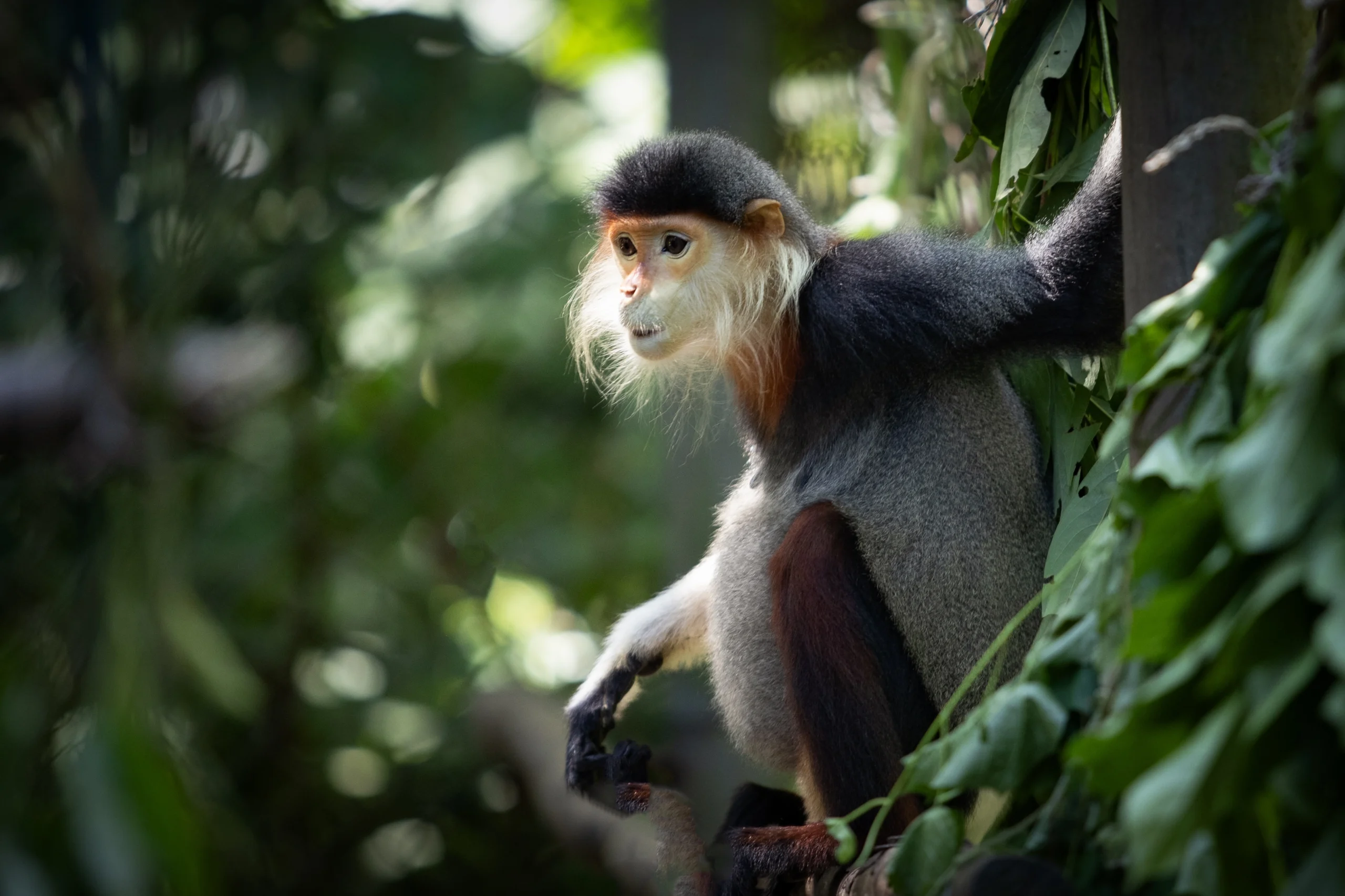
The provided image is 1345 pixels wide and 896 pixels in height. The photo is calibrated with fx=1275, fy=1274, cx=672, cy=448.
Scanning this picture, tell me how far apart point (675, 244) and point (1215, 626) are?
228 centimetres

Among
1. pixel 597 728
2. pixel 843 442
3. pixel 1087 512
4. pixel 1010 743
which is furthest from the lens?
pixel 597 728

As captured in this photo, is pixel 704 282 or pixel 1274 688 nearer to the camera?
pixel 1274 688

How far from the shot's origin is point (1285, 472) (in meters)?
1.14

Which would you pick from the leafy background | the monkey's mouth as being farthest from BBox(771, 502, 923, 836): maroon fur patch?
the monkey's mouth

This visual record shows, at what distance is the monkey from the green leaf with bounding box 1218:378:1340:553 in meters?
1.43

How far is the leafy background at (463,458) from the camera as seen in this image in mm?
1293

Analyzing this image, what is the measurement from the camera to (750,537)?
10.5 feet

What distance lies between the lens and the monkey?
8.91 ft

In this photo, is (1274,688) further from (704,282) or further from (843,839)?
(704,282)

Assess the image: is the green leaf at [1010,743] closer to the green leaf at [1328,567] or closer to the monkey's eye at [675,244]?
the green leaf at [1328,567]

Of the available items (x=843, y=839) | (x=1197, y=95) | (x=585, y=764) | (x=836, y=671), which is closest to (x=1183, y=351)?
(x=1197, y=95)

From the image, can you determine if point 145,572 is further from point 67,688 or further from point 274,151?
point 274,151

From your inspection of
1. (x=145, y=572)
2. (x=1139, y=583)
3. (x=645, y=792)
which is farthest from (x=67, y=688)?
(x=1139, y=583)

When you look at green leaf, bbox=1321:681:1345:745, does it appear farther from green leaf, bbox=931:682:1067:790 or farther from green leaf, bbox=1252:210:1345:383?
green leaf, bbox=931:682:1067:790
